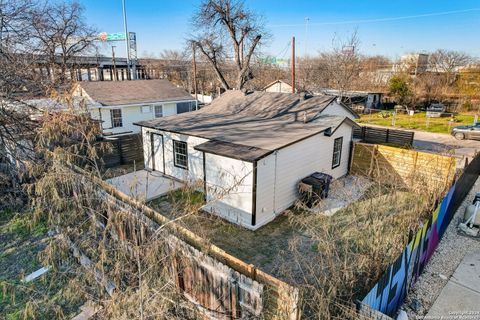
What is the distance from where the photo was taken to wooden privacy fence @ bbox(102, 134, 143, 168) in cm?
1377

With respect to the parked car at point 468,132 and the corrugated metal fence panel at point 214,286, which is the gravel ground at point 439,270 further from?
the parked car at point 468,132

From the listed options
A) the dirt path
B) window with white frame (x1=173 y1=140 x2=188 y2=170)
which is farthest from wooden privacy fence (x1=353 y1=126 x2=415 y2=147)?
window with white frame (x1=173 y1=140 x2=188 y2=170)

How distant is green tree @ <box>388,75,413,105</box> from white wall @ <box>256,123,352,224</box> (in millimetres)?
21324

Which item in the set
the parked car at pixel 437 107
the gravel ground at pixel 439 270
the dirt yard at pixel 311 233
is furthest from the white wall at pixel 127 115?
the parked car at pixel 437 107

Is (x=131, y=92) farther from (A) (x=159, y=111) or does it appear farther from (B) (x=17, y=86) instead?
(B) (x=17, y=86)

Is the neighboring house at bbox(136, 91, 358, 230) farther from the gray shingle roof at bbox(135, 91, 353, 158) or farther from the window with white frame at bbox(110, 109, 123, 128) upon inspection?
the window with white frame at bbox(110, 109, 123, 128)

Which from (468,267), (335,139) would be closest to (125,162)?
(335,139)

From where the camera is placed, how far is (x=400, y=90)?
2817 centimetres

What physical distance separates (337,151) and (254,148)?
183 inches

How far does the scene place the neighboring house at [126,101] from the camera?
17.9 meters

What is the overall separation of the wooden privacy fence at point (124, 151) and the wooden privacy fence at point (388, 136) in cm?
1172

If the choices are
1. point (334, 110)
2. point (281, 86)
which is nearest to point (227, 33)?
point (281, 86)

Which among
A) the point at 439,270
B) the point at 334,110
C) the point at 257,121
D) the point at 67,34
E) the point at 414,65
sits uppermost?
the point at 67,34

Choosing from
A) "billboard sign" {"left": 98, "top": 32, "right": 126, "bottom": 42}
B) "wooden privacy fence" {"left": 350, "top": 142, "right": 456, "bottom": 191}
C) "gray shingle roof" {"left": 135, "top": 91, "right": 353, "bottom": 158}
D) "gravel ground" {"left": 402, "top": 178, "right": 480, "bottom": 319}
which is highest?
"billboard sign" {"left": 98, "top": 32, "right": 126, "bottom": 42}
